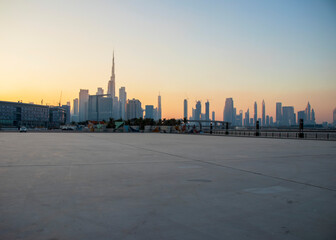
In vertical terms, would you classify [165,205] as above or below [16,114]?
below

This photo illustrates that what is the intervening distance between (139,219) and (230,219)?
1.39 metres

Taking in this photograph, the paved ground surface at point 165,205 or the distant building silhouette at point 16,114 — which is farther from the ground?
the distant building silhouette at point 16,114

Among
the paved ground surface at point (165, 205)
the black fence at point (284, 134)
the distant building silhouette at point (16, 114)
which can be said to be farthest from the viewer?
the distant building silhouette at point (16, 114)

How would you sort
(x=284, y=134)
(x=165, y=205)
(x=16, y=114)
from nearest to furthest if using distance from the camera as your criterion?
1. (x=165, y=205)
2. (x=284, y=134)
3. (x=16, y=114)

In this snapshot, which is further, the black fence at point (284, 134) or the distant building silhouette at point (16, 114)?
the distant building silhouette at point (16, 114)

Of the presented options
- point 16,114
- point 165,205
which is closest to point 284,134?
point 165,205

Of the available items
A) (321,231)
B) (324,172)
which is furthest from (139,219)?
(324,172)

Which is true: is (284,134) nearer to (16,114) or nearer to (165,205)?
(165,205)

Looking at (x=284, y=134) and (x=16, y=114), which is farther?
(x=16, y=114)

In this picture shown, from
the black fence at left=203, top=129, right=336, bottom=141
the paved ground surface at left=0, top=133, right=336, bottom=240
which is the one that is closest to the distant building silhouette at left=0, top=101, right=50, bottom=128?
the black fence at left=203, top=129, right=336, bottom=141

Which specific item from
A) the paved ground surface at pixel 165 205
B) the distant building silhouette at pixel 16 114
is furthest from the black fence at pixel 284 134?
the distant building silhouette at pixel 16 114

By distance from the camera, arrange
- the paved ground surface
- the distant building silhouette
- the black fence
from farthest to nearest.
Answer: the distant building silhouette < the black fence < the paved ground surface

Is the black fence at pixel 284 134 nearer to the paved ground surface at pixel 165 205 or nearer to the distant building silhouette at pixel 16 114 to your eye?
the paved ground surface at pixel 165 205

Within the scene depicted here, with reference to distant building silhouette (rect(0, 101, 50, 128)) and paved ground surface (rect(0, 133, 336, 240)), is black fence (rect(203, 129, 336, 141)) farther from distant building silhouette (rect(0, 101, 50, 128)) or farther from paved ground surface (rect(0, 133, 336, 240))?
distant building silhouette (rect(0, 101, 50, 128))
